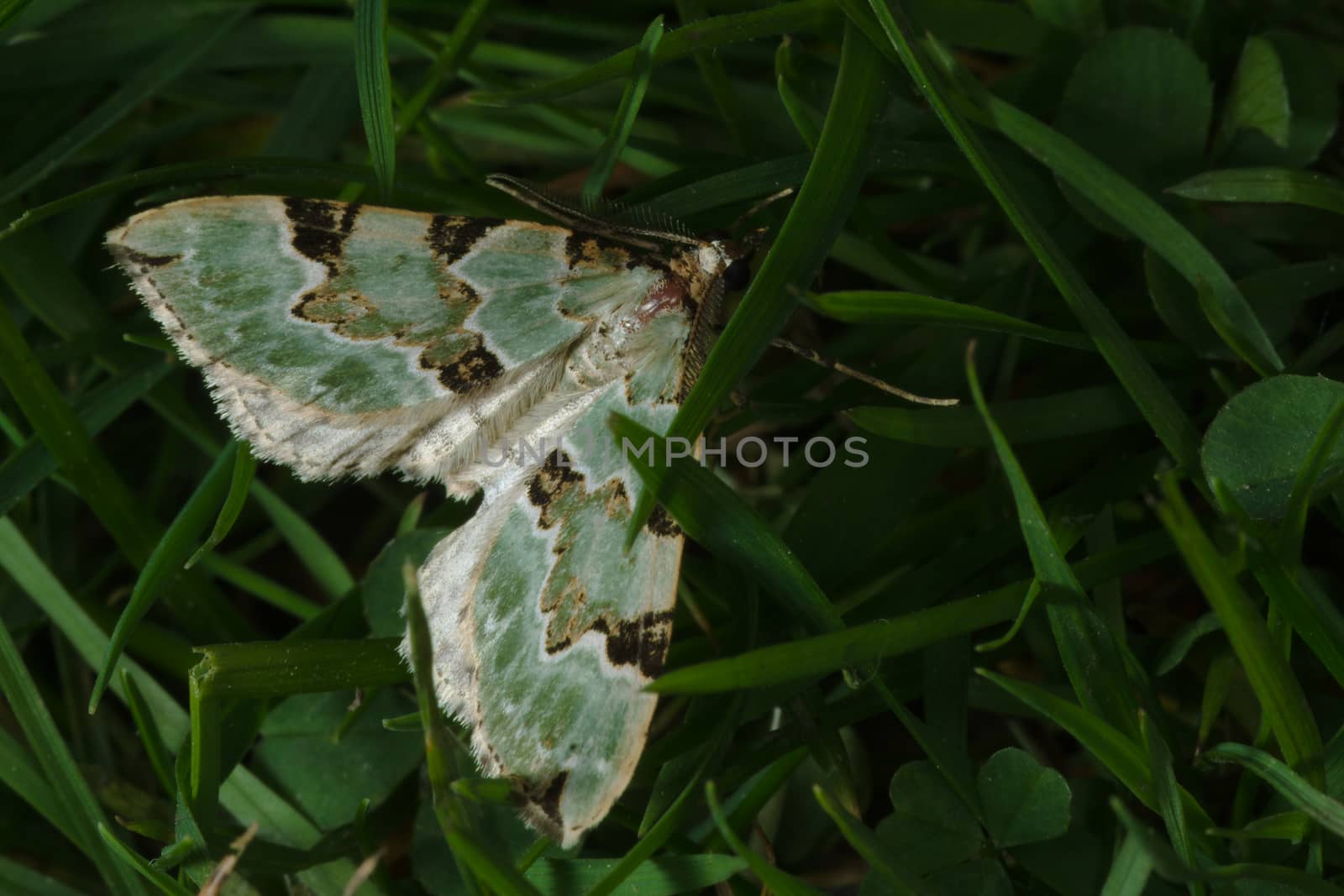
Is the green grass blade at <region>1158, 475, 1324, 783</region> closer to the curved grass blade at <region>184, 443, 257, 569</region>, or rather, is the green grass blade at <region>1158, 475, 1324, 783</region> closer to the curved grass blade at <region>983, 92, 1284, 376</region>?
the curved grass blade at <region>983, 92, 1284, 376</region>

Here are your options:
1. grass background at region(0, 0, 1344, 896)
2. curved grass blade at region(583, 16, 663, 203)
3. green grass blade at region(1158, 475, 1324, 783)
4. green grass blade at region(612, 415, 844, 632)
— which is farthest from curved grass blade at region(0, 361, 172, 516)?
green grass blade at region(1158, 475, 1324, 783)

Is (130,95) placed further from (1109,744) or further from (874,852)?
(1109,744)

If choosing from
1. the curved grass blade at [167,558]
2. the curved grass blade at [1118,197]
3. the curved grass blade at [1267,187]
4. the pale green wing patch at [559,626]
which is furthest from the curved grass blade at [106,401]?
the curved grass blade at [1267,187]

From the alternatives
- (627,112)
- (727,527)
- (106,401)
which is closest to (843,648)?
(727,527)

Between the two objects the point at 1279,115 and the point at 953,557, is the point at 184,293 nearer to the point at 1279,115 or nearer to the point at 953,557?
the point at 953,557

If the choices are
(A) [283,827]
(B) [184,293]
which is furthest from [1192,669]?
(B) [184,293]

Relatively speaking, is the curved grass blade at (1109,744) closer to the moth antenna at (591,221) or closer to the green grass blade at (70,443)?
the moth antenna at (591,221)

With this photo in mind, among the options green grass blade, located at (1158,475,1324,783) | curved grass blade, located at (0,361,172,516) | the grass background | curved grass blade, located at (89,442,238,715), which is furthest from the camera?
curved grass blade, located at (0,361,172,516)
